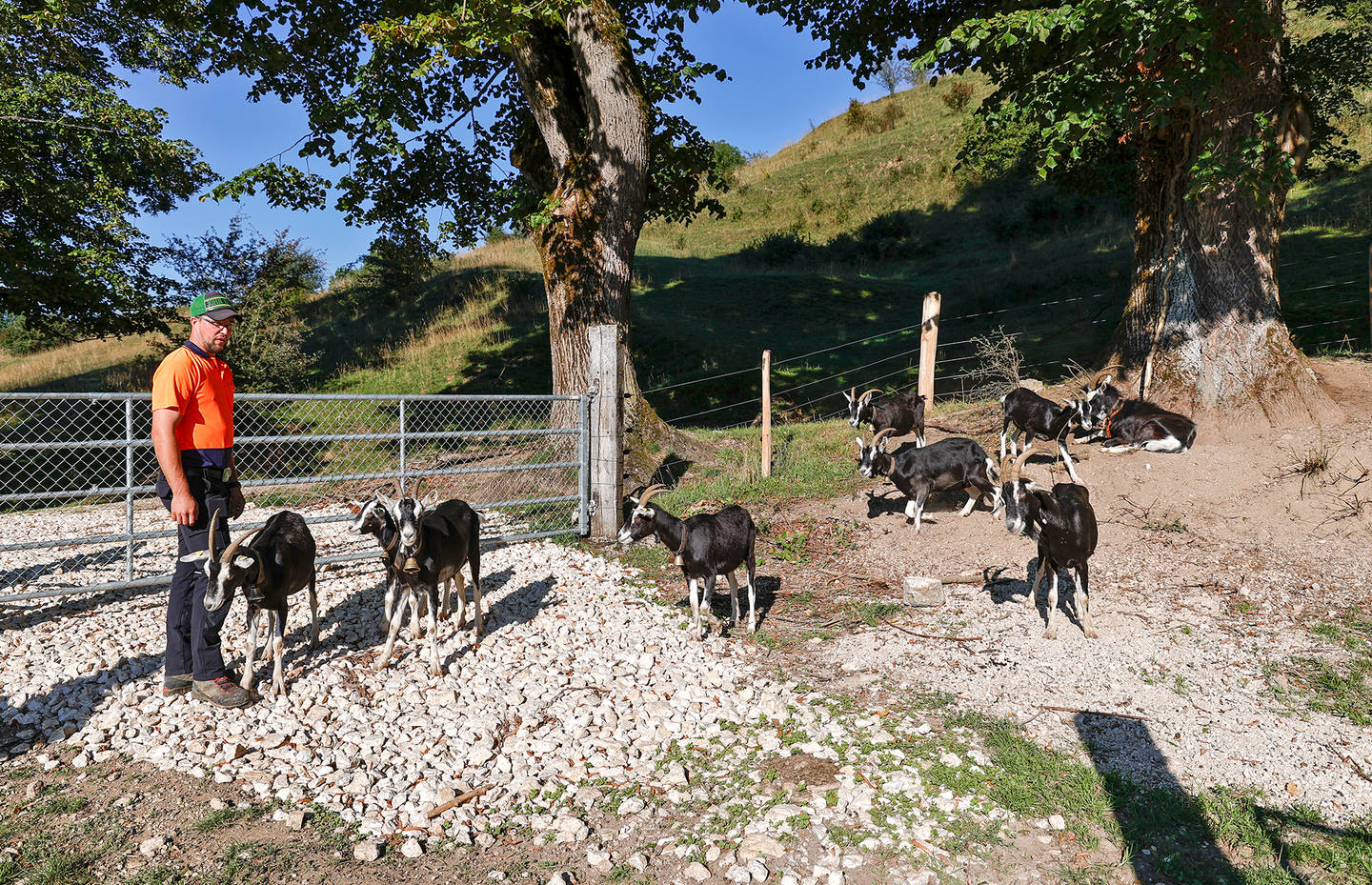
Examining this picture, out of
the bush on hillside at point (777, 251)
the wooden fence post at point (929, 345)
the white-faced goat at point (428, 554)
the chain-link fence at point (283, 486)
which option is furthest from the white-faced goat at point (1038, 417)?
the bush on hillside at point (777, 251)

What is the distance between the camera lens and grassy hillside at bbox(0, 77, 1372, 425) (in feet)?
62.8

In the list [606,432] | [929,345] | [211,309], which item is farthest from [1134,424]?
[211,309]

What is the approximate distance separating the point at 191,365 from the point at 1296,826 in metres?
6.75

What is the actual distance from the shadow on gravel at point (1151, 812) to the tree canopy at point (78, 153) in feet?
49.0

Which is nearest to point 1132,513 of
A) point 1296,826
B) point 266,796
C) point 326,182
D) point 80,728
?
point 1296,826

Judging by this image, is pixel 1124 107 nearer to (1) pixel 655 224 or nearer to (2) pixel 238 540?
(2) pixel 238 540

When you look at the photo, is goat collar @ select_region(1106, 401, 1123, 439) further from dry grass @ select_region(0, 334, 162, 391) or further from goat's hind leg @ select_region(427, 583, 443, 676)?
dry grass @ select_region(0, 334, 162, 391)

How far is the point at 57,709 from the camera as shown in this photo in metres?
4.90

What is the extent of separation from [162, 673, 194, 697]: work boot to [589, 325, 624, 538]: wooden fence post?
4.60 meters

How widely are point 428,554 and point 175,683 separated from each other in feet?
6.01

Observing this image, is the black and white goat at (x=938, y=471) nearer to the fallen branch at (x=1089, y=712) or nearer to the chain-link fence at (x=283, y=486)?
the chain-link fence at (x=283, y=486)

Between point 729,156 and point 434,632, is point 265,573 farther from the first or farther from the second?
point 729,156

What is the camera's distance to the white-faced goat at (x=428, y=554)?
5.59 m

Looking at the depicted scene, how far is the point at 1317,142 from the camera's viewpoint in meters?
15.2
